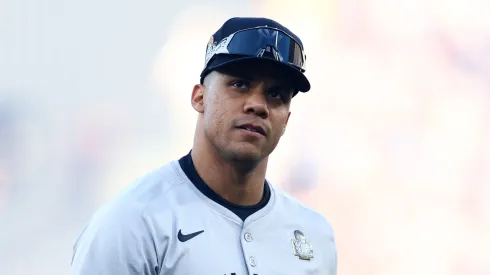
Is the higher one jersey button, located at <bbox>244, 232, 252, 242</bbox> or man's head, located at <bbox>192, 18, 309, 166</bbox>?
man's head, located at <bbox>192, 18, 309, 166</bbox>

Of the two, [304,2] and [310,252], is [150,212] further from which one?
[304,2]

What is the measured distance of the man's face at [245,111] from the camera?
10.9 ft

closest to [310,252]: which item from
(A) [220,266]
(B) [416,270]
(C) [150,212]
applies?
A: (A) [220,266]

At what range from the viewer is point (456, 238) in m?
9.35

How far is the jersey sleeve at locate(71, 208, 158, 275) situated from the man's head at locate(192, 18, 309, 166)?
56cm

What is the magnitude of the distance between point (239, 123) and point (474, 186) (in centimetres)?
699

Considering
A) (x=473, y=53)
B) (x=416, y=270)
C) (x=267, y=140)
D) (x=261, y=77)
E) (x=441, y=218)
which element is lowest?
(x=416, y=270)

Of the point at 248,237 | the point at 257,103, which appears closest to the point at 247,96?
the point at 257,103

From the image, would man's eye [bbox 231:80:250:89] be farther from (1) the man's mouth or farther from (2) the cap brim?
(1) the man's mouth

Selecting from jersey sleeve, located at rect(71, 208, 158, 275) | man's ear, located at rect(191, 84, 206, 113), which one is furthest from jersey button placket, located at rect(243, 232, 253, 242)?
man's ear, located at rect(191, 84, 206, 113)

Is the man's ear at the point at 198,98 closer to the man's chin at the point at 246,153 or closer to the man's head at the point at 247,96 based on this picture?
the man's head at the point at 247,96

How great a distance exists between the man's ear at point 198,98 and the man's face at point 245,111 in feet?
0.14

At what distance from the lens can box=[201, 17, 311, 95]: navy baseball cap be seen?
3.42 metres

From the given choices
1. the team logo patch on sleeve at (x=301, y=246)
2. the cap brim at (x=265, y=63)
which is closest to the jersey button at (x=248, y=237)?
the team logo patch on sleeve at (x=301, y=246)
